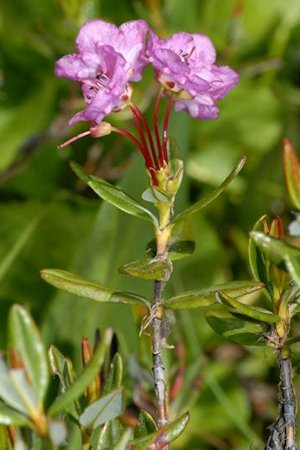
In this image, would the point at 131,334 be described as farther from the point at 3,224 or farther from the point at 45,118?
the point at 45,118

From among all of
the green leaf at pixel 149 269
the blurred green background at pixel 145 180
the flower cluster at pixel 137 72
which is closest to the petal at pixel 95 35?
the flower cluster at pixel 137 72

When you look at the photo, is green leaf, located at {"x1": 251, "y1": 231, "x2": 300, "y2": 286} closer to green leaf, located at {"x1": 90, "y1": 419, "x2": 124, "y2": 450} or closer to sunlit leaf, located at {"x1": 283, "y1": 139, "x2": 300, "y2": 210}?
sunlit leaf, located at {"x1": 283, "y1": 139, "x2": 300, "y2": 210}

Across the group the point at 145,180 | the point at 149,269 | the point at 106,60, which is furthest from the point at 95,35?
the point at 145,180

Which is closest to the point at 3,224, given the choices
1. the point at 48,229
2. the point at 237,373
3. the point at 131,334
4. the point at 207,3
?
the point at 48,229

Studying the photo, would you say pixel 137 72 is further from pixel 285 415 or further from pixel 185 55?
pixel 285 415

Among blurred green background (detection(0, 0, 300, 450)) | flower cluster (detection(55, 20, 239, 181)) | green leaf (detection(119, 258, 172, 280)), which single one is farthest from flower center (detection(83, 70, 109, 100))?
blurred green background (detection(0, 0, 300, 450))
